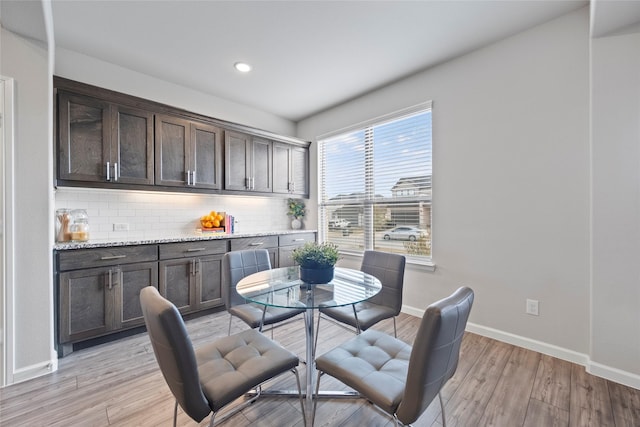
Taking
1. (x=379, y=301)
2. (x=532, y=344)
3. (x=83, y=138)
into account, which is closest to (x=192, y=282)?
(x=83, y=138)

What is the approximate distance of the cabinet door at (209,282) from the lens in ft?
9.96

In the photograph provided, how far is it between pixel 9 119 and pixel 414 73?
367 centimetres

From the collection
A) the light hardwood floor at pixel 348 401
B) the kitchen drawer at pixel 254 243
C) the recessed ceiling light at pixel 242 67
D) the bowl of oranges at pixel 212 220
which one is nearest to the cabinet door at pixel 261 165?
the bowl of oranges at pixel 212 220

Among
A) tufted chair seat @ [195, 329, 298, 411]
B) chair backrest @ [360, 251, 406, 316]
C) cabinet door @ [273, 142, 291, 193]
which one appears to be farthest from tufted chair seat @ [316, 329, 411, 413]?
cabinet door @ [273, 142, 291, 193]

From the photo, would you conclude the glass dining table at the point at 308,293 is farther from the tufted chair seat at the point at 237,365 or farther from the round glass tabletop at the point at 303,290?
the tufted chair seat at the point at 237,365

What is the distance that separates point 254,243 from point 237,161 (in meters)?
1.14

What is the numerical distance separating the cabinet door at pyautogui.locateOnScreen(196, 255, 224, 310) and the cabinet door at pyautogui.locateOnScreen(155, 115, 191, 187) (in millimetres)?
959

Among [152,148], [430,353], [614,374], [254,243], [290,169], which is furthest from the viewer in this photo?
[290,169]

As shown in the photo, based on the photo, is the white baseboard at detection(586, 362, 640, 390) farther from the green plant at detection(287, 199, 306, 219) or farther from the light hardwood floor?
the green plant at detection(287, 199, 306, 219)

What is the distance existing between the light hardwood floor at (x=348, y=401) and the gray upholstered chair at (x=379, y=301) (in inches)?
18.3

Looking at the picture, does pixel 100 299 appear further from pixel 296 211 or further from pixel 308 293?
pixel 296 211

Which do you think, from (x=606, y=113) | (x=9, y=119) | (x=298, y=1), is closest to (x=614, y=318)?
(x=606, y=113)

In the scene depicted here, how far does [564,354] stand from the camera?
87.7 inches

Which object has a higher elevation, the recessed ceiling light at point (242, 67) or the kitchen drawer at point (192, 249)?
the recessed ceiling light at point (242, 67)
